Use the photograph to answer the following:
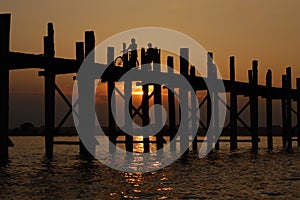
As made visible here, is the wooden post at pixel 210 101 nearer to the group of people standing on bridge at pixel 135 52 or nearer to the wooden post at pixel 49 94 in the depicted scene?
the group of people standing on bridge at pixel 135 52

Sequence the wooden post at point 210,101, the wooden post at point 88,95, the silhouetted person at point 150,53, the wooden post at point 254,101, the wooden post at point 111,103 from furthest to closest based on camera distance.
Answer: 1. the wooden post at point 254,101
2. the wooden post at point 210,101
3. the silhouetted person at point 150,53
4. the wooden post at point 111,103
5. the wooden post at point 88,95

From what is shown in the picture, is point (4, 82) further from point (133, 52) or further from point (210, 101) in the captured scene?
point (210, 101)

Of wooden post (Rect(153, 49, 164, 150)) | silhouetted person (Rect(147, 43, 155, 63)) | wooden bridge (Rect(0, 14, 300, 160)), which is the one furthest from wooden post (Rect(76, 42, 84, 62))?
wooden post (Rect(153, 49, 164, 150))

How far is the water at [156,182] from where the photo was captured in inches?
562

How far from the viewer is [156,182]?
1689 centimetres

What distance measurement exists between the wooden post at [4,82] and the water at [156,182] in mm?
1115

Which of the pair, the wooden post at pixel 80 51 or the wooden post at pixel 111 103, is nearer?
the wooden post at pixel 80 51

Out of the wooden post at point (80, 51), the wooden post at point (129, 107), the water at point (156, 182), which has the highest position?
the wooden post at point (80, 51)

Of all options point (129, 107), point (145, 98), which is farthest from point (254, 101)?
point (129, 107)

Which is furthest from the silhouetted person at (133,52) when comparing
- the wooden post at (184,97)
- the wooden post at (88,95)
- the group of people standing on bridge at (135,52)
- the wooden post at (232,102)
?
the wooden post at (232,102)

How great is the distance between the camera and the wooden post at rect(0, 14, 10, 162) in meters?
17.9

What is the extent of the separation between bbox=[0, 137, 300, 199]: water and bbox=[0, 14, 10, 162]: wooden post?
3.66ft

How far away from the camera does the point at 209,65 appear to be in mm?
28562

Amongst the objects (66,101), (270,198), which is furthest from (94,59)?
(270,198)
